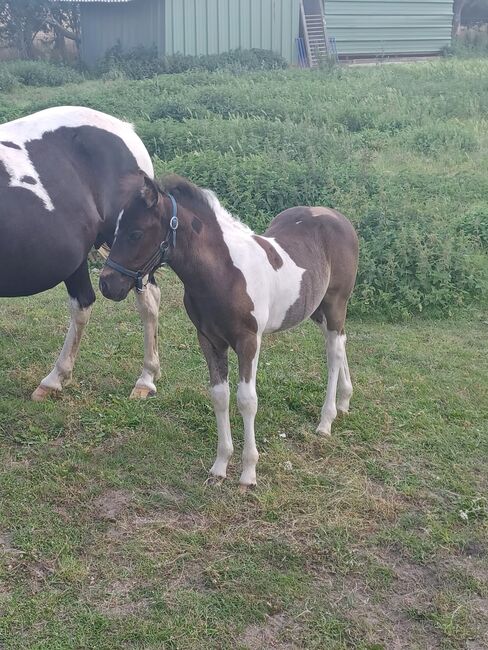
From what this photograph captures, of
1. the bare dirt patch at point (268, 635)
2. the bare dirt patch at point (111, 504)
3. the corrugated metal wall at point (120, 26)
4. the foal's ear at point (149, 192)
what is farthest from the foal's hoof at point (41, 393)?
the corrugated metal wall at point (120, 26)

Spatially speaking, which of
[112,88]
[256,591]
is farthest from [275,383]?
[112,88]

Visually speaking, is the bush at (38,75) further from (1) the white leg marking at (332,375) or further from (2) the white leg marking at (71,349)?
(1) the white leg marking at (332,375)

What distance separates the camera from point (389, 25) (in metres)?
23.1

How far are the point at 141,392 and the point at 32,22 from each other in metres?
21.2

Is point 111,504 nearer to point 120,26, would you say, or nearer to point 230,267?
point 230,267

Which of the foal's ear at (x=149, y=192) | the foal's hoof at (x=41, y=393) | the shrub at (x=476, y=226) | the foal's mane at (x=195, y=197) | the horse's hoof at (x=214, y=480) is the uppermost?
the foal's ear at (x=149, y=192)

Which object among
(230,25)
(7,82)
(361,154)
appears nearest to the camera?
(361,154)

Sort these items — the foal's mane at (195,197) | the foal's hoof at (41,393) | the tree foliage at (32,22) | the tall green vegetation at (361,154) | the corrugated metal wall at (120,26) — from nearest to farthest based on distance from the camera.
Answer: the foal's mane at (195,197) < the foal's hoof at (41,393) < the tall green vegetation at (361,154) < the corrugated metal wall at (120,26) < the tree foliage at (32,22)

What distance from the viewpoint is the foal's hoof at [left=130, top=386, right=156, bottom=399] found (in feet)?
15.4

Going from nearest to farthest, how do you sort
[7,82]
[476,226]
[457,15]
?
1. [476,226]
2. [7,82]
3. [457,15]

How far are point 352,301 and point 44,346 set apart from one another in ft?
8.63

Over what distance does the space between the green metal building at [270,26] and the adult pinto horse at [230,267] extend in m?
16.4

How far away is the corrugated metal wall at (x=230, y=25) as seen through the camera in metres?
18.8

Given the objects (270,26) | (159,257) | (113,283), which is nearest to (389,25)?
(270,26)
